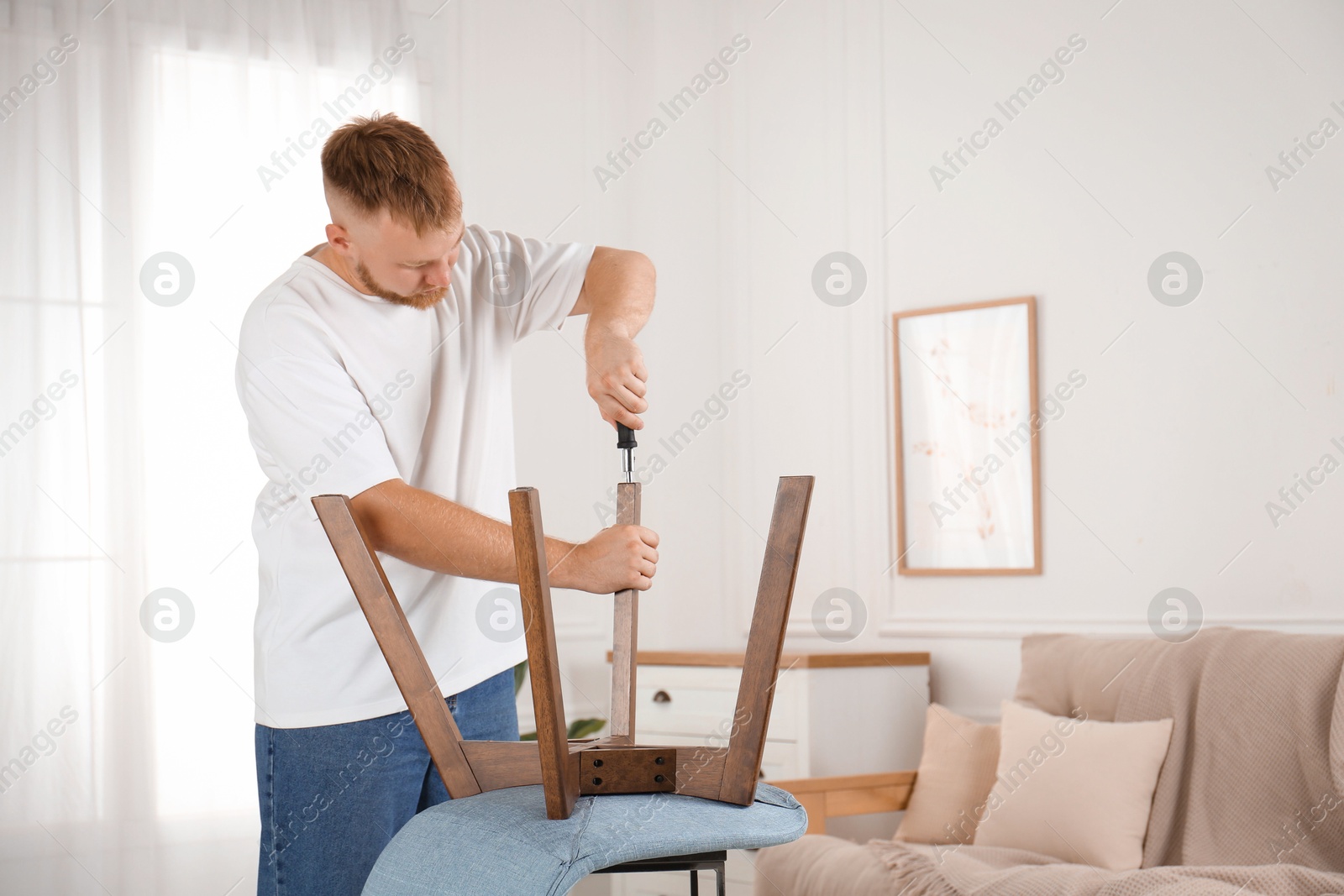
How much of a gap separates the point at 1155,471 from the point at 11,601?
9.76ft

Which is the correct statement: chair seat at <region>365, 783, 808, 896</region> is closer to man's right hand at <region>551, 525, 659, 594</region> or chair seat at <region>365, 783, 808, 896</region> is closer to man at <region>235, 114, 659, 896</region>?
man's right hand at <region>551, 525, 659, 594</region>

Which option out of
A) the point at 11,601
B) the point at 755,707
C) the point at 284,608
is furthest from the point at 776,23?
the point at 755,707

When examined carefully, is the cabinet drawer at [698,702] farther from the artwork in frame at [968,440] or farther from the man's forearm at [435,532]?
the man's forearm at [435,532]

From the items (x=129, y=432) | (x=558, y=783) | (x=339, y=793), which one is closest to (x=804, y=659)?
(x=129, y=432)

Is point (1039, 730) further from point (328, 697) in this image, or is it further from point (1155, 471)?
point (328, 697)

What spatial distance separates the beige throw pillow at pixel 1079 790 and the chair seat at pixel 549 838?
193 centimetres

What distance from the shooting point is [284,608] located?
1.45m

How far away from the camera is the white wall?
3.05m

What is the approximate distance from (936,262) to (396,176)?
2569mm

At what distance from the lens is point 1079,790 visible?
2.69 metres

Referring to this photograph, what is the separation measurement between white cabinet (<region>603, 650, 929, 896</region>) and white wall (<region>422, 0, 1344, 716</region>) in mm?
198

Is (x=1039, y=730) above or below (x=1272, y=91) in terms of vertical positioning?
below

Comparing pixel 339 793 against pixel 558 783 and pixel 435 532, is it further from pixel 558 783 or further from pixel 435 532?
pixel 558 783

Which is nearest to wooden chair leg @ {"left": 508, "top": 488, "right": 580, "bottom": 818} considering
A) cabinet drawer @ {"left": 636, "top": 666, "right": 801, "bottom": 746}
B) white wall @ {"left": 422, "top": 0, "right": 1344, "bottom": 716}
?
cabinet drawer @ {"left": 636, "top": 666, "right": 801, "bottom": 746}
